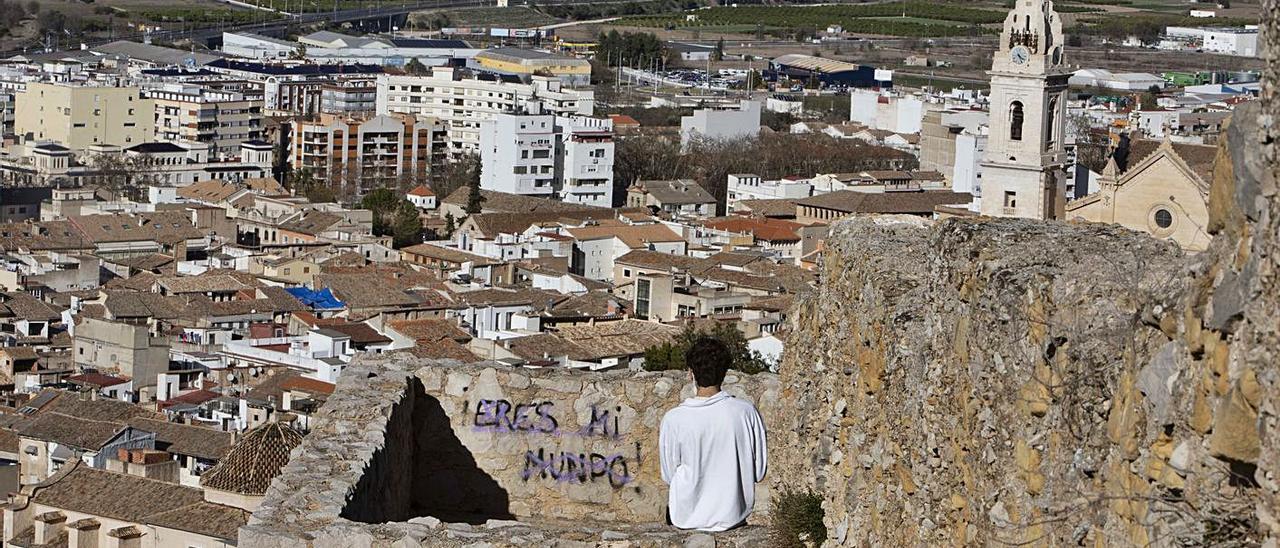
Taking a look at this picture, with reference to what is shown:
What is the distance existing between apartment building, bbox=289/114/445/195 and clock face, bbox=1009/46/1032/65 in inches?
912

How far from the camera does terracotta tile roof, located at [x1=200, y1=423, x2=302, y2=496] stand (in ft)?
53.1

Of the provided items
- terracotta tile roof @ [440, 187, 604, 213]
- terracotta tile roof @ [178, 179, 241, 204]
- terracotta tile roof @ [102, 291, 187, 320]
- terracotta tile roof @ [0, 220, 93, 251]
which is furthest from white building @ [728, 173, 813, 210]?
terracotta tile roof @ [102, 291, 187, 320]

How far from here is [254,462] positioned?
16562mm

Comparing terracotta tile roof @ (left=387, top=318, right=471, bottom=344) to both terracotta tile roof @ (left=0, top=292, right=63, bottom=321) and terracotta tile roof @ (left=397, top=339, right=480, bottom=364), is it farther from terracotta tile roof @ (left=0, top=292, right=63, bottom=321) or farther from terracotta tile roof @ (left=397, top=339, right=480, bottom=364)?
terracotta tile roof @ (left=0, top=292, right=63, bottom=321)

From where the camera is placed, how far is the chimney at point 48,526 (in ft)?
59.0

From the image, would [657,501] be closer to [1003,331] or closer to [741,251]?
[1003,331]

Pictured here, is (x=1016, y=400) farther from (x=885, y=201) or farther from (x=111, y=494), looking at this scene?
(x=885, y=201)

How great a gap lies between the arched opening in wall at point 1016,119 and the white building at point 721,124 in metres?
23.5

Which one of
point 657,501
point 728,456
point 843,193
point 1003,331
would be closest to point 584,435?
point 657,501

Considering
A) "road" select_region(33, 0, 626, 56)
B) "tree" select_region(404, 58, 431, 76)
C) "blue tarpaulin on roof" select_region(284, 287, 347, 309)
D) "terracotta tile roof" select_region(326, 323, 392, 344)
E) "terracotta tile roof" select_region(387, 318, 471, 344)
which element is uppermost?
"road" select_region(33, 0, 626, 56)

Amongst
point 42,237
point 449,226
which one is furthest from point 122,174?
point 42,237

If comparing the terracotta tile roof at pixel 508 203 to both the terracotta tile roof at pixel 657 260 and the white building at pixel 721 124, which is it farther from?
the white building at pixel 721 124

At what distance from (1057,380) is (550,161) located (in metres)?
47.4

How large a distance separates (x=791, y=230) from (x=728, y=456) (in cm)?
3562
